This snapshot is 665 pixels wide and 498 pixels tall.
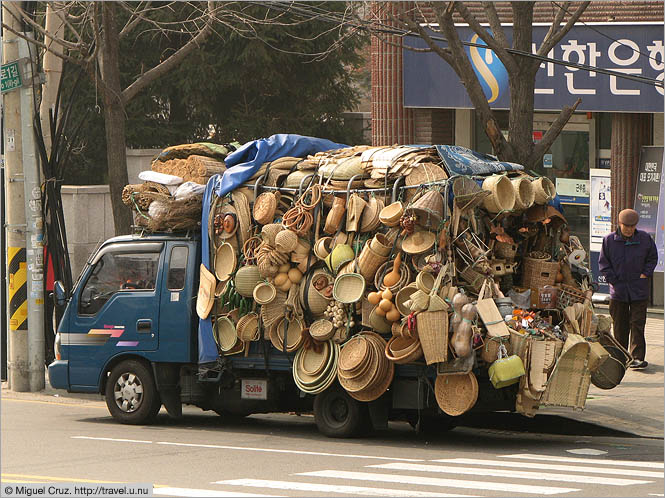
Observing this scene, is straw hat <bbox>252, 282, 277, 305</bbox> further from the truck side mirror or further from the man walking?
the man walking

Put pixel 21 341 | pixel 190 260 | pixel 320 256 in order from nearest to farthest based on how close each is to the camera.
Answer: pixel 320 256 → pixel 190 260 → pixel 21 341

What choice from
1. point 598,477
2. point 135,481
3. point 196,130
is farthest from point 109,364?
point 196,130

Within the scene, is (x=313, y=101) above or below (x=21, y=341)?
above

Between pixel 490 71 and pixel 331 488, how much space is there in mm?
12825

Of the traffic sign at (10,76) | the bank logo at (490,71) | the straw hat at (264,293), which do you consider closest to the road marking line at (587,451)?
the straw hat at (264,293)

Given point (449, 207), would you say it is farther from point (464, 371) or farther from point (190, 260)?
point (190, 260)

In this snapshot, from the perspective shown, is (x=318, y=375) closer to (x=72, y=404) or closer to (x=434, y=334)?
(x=434, y=334)

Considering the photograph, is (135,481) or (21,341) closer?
(135,481)

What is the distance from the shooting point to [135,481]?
9539 millimetres

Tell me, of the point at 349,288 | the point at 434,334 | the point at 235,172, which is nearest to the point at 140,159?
the point at 235,172

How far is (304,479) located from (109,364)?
182 inches

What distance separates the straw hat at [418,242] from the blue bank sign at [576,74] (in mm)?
8218

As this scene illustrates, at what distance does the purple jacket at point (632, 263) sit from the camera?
51.2 ft

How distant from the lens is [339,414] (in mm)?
12523
